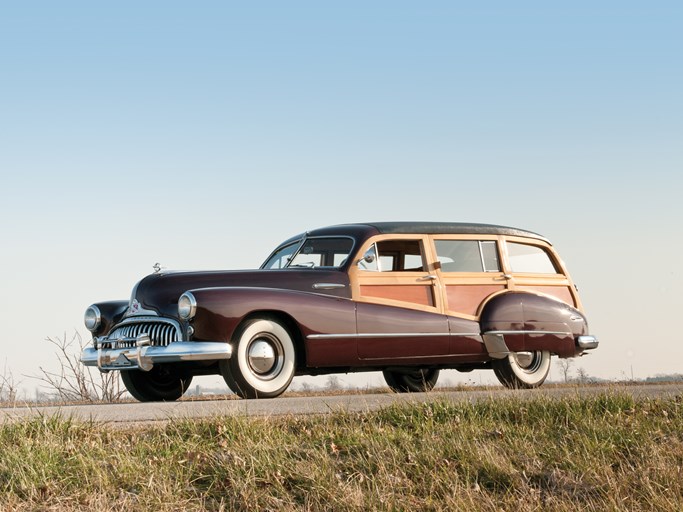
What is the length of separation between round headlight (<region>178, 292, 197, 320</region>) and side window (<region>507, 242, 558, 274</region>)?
4512mm

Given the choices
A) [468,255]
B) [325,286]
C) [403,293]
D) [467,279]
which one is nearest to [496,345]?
[467,279]

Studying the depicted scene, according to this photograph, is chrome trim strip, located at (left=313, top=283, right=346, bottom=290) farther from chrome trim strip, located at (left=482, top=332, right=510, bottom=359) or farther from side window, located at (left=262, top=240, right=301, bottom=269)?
chrome trim strip, located at (left=482, top=332, right=510, bottom=359)

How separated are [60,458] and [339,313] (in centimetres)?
406

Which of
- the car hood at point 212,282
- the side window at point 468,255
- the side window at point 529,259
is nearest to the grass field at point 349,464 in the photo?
the car hood at point 212,282

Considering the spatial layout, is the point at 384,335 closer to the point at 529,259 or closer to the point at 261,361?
the point at 261,361

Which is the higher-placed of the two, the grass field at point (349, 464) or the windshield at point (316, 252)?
the windshield at point (316, 252)

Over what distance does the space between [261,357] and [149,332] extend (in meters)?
1.25

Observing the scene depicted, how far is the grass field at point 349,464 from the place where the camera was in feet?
20.3

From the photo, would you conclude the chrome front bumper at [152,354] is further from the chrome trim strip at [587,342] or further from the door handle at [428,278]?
the chrome trim strip at [587,342]

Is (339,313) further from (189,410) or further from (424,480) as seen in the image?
(424,480)

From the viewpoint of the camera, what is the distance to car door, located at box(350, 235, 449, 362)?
34.8 ft

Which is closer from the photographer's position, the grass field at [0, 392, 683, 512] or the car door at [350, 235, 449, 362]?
the grass field at [0, 392, 683, 512]

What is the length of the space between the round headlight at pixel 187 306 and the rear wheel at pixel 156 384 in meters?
1.62

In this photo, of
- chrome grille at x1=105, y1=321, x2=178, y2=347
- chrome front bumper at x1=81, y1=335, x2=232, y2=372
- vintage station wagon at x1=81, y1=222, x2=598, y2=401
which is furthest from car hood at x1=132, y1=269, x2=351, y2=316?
chrome front bumper at x1=81, y1=335, x2=232, y2=372
